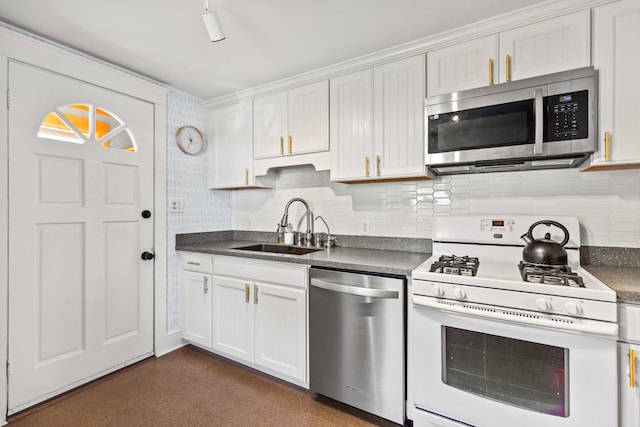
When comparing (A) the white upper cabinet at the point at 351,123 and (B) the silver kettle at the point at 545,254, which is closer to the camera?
(B) the silver kettle at the point at 545,254

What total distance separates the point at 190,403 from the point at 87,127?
6.68 ft

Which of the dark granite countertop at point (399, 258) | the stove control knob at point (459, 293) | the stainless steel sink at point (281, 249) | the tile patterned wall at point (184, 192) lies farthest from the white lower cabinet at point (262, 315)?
the stove control knob at point (459, 293)

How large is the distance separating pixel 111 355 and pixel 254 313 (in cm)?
114

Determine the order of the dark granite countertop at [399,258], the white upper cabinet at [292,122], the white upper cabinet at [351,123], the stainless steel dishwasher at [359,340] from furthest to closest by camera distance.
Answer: the white upper cabinet at [292,122]
the white upper cabinet at [351,123]
the stainless steel dishwasher at [359,340]
the dark granite countertop at [399,258]

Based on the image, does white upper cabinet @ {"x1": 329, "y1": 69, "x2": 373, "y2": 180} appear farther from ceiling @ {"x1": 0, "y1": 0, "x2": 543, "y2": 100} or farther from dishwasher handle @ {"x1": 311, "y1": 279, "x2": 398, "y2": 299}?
dishwasher handle @ {"x1": 311, "y1": 279, "x2": 398, "y2": 299}

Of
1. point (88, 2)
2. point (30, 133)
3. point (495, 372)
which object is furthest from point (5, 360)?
point (495, 372)

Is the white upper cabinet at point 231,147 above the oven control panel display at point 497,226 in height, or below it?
above

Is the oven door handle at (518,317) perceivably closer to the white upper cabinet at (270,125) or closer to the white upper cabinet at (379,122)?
the white upper cabinet at (379,122)

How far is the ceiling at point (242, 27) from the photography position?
167cm

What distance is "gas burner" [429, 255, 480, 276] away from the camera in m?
1.55

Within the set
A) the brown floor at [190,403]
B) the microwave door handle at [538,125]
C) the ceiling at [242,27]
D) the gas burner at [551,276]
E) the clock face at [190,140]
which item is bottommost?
the brown floor at [190,403]

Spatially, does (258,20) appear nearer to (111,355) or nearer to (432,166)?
(432,166)

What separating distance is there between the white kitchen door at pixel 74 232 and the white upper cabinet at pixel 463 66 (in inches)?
88.5

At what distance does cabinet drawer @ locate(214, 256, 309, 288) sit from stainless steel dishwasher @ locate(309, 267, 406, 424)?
0.13 metres
